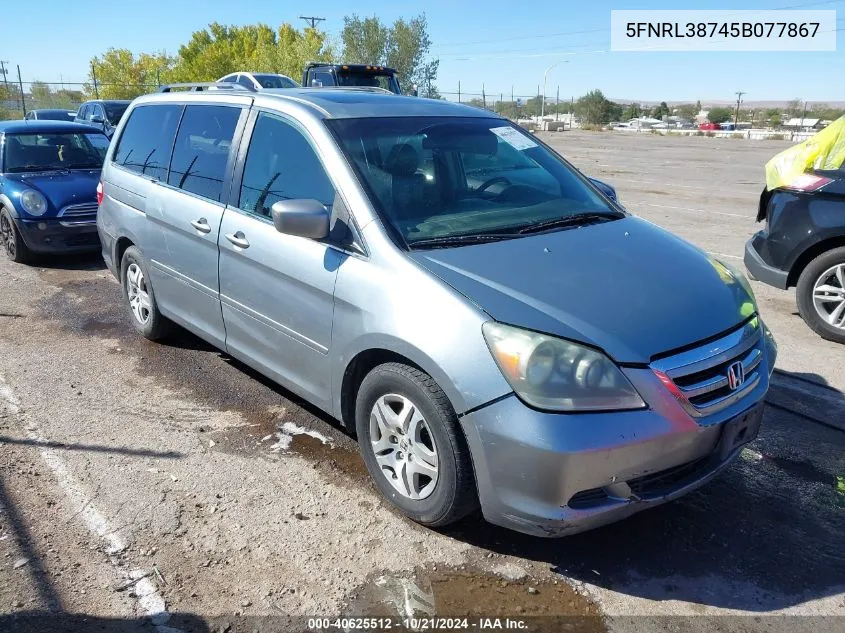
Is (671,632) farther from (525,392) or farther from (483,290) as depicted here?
(483,290)

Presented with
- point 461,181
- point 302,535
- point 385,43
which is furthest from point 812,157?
point 385,43

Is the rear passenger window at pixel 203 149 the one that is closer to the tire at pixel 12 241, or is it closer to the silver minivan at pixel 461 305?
the silver minivan at pixel 461 305

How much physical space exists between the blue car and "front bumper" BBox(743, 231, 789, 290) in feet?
23.0

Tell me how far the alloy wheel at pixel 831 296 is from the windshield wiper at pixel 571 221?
9.02 ft

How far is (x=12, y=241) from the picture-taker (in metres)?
8.23

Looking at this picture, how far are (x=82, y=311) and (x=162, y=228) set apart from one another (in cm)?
226

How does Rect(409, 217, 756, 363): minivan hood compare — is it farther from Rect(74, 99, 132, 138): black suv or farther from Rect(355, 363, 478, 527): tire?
Rect(74, 99, 132, 138): black suv

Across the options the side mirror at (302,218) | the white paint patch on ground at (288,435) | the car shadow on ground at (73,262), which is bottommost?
the white paint patch on ground at (288,435)

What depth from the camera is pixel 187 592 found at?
9.20ft

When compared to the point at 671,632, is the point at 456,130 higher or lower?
higher

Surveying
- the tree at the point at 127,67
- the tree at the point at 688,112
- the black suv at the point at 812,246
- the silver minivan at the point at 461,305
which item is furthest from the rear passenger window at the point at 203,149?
the tree at the point at 688,112

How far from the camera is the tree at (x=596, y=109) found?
71.2 meters

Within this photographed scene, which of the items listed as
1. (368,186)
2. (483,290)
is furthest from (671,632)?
(368,186)

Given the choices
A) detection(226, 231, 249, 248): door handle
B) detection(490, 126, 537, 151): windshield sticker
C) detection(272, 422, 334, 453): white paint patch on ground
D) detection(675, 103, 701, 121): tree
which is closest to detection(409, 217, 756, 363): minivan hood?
detection(490, 126, 537, 151): windshield sticker
